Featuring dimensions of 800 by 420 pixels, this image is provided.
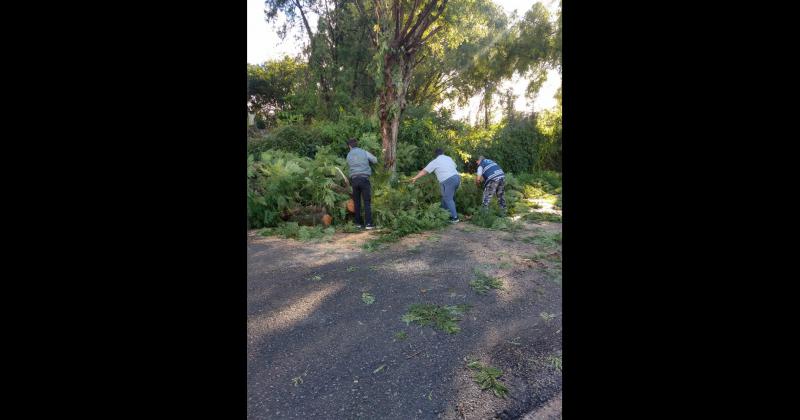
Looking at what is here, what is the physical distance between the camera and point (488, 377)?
2.54 m

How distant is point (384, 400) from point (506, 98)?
2713cm

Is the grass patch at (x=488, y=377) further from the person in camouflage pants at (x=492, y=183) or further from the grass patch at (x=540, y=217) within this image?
the person in camouflage pants at (x=492, y=183)

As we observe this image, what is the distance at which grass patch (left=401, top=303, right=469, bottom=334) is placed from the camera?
333 centimetres

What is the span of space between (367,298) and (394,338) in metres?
0.92

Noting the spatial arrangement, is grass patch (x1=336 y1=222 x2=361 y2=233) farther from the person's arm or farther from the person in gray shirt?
the person's arm

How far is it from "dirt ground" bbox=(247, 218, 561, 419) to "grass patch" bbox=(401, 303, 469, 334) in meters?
0.08

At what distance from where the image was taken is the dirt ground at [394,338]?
2.33 metres

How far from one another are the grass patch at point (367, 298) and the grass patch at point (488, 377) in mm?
1428

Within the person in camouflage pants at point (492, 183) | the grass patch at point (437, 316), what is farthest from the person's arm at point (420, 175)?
the grass patch at point (437, 316)
